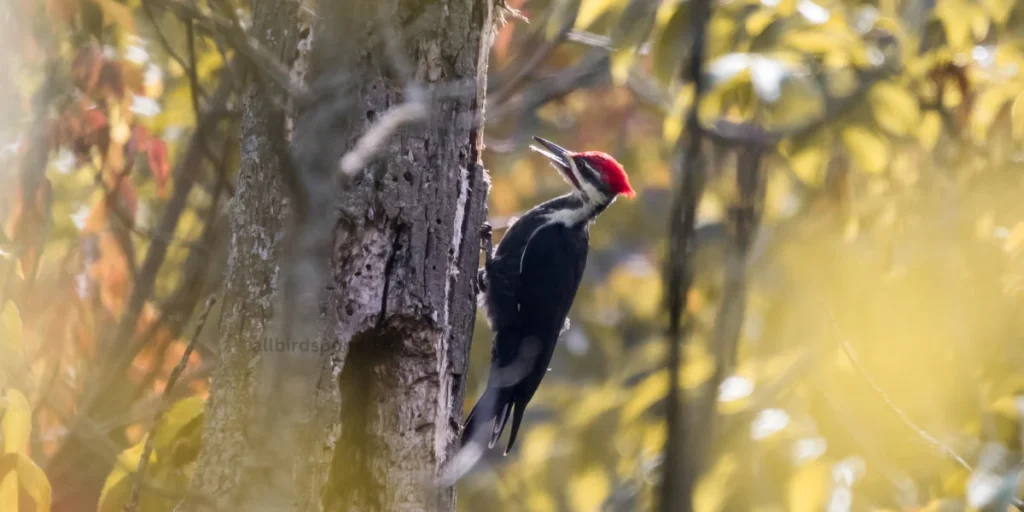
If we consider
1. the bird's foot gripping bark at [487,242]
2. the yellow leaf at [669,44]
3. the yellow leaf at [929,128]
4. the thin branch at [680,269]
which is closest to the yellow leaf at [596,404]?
the bird's foot gripping bark at [487,242]

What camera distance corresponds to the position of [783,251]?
3.66 metres

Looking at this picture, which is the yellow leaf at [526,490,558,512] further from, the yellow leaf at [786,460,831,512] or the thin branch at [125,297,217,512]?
the thin branch at [125,297,217,512]

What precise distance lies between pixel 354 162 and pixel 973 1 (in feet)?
7.75

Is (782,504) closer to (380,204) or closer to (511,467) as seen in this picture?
(380,204)

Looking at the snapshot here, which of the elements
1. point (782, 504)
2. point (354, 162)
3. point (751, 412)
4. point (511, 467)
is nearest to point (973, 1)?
point (751, 412)

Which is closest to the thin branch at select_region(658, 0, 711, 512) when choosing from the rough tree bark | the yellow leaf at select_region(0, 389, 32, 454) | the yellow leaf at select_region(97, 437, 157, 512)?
the rough tree bark

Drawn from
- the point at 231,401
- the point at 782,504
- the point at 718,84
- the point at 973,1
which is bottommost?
the point at 782,504

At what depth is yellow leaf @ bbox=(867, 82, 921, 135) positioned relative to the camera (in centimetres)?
306

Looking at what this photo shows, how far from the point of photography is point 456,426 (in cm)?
231

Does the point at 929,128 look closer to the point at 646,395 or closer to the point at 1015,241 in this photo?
the point at 1015,241

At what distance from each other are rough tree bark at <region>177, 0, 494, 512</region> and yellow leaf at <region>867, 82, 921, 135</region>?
1417 millimetres

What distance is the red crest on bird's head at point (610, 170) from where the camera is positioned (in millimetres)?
3730

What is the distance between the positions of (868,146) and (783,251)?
25.8 inches

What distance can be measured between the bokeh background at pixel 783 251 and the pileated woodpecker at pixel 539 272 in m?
0.28
